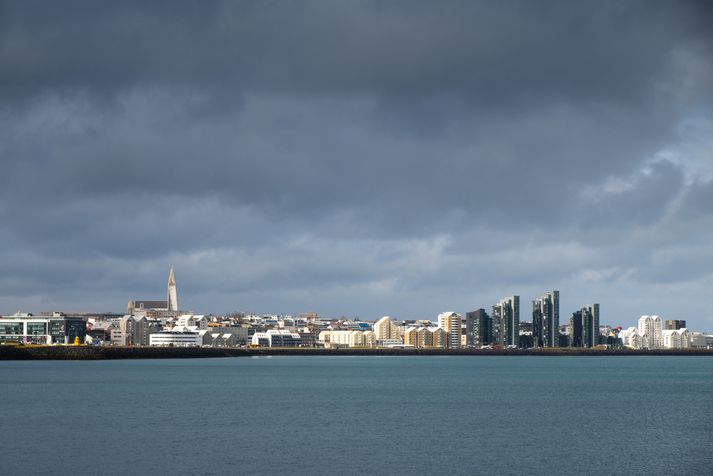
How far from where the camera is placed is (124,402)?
8462cm

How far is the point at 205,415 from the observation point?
7200 cm

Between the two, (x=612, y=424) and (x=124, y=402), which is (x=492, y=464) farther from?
(x=124, y=402)

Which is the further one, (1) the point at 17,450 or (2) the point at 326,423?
(2) the point at 326,423

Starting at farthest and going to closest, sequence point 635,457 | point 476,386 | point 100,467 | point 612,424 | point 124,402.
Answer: point 476,386 → point 124,402 → point 612,424 → point 635,457 → point 100,467

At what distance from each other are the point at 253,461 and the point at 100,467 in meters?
7.45

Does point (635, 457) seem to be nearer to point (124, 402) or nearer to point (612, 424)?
point (612, 424)

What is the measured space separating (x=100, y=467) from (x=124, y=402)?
39.2 meters

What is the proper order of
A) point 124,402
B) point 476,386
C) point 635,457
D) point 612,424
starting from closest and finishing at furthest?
point 635,457, point 612,424, point 124,402, point 476,386

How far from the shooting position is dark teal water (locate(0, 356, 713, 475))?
157ft

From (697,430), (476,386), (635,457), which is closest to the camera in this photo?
(635,457)

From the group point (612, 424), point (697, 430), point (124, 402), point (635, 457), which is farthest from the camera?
point (124, 402)

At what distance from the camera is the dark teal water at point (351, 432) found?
157 feet

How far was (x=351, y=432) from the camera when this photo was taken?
61188mm

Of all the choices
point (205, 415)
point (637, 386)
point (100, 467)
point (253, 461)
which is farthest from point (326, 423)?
point (637, 386)
